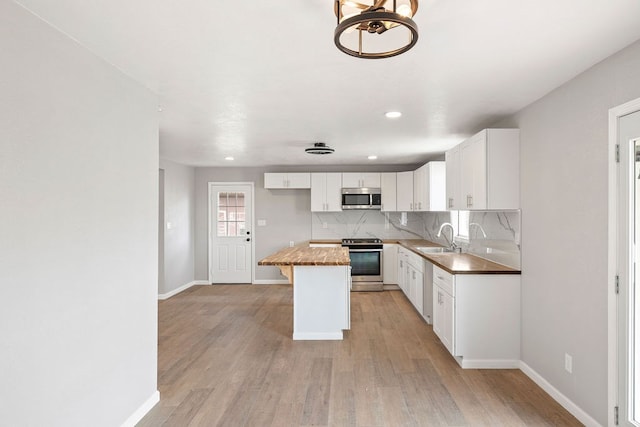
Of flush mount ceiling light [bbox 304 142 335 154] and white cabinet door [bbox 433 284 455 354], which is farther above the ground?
flush mount ceiling light [bbox 304 142 335 154]

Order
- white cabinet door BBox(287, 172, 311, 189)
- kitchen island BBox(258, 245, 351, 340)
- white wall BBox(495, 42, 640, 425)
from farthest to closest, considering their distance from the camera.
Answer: white cabinet door BBox(287, 172, 311, 189) < kitchen island BBox(258, 245, 351, 340) < white wall BBox(495, 42, 640, 425)

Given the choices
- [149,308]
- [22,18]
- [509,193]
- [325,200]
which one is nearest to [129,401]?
[149,308]

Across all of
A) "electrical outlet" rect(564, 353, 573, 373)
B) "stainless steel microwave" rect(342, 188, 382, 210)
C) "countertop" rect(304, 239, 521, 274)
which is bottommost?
"electrical outlet" rect(564, 353, 573, 373)

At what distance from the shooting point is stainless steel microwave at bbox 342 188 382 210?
682 cm

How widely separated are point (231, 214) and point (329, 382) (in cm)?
486

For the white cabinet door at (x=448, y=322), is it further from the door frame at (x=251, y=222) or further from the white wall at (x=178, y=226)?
the white wall at (x=178, y=226)

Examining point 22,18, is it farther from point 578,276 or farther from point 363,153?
point 363,153

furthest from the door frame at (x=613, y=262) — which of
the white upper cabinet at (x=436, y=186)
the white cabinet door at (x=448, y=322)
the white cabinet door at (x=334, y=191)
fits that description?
the white cabinet door at (x=334, y=191)

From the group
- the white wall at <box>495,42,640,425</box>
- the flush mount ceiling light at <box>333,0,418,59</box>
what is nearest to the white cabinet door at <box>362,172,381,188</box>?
the white wall at <box>495,42,640,425</box>

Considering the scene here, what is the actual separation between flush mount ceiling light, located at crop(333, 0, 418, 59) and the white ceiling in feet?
0.44

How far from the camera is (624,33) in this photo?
6.37 ft

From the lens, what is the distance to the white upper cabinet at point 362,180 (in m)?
6.83

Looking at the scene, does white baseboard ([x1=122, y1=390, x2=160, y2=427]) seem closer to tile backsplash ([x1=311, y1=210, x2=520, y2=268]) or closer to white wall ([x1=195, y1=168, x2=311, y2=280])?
tile backsplash ([x1=311, y1=210, x2=520, y2=268])

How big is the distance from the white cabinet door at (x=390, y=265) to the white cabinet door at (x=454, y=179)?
2.30 meters
